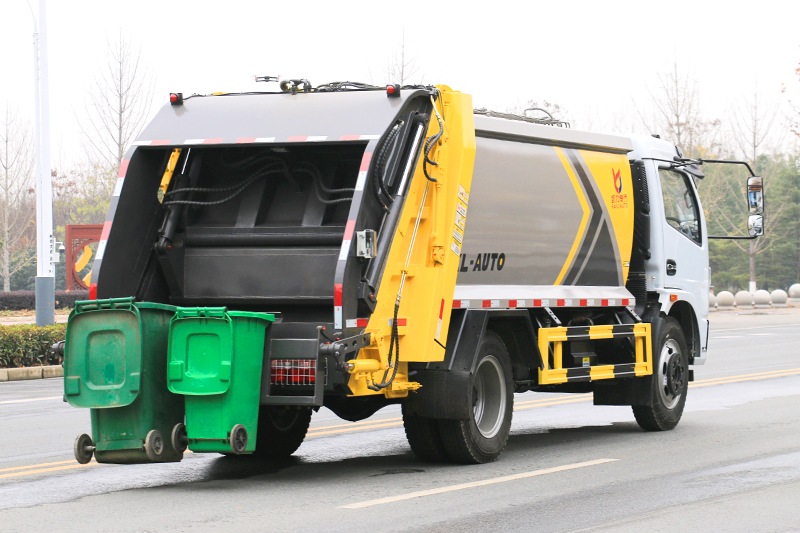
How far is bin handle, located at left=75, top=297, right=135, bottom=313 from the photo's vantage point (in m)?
6.89

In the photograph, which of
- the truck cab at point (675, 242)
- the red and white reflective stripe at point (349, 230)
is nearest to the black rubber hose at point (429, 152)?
the red and white reflective stripe at point (349, 230)

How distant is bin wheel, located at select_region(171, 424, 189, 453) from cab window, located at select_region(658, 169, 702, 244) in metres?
5.99

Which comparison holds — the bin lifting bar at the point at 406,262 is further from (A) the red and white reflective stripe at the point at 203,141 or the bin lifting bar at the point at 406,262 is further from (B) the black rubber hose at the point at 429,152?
(A) the red and white reflective stripe at the point at 203,141

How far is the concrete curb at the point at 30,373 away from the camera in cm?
1639

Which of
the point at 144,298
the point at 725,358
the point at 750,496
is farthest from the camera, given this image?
the point at 725,358

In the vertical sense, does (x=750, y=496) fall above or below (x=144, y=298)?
below

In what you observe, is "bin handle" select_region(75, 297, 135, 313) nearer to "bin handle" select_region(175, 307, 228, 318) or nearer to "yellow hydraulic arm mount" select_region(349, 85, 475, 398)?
"bin handle" select_region(175, 307, 228, 318)

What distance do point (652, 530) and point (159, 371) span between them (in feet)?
10.9

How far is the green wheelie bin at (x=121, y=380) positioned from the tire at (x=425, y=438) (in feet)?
6.29

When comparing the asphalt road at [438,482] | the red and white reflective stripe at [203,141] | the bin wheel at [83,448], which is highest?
the red and white reflective stripe at [203,141]

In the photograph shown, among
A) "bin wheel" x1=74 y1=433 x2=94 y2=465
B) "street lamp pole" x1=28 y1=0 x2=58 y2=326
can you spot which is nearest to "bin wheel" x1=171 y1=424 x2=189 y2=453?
"bin wheel" x1=74 y1=433 x2=94 y2=465

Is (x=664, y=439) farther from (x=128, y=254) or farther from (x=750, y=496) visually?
(x=128, y=254)

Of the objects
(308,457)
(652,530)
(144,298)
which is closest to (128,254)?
(144,298)

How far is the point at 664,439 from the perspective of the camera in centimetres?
977
